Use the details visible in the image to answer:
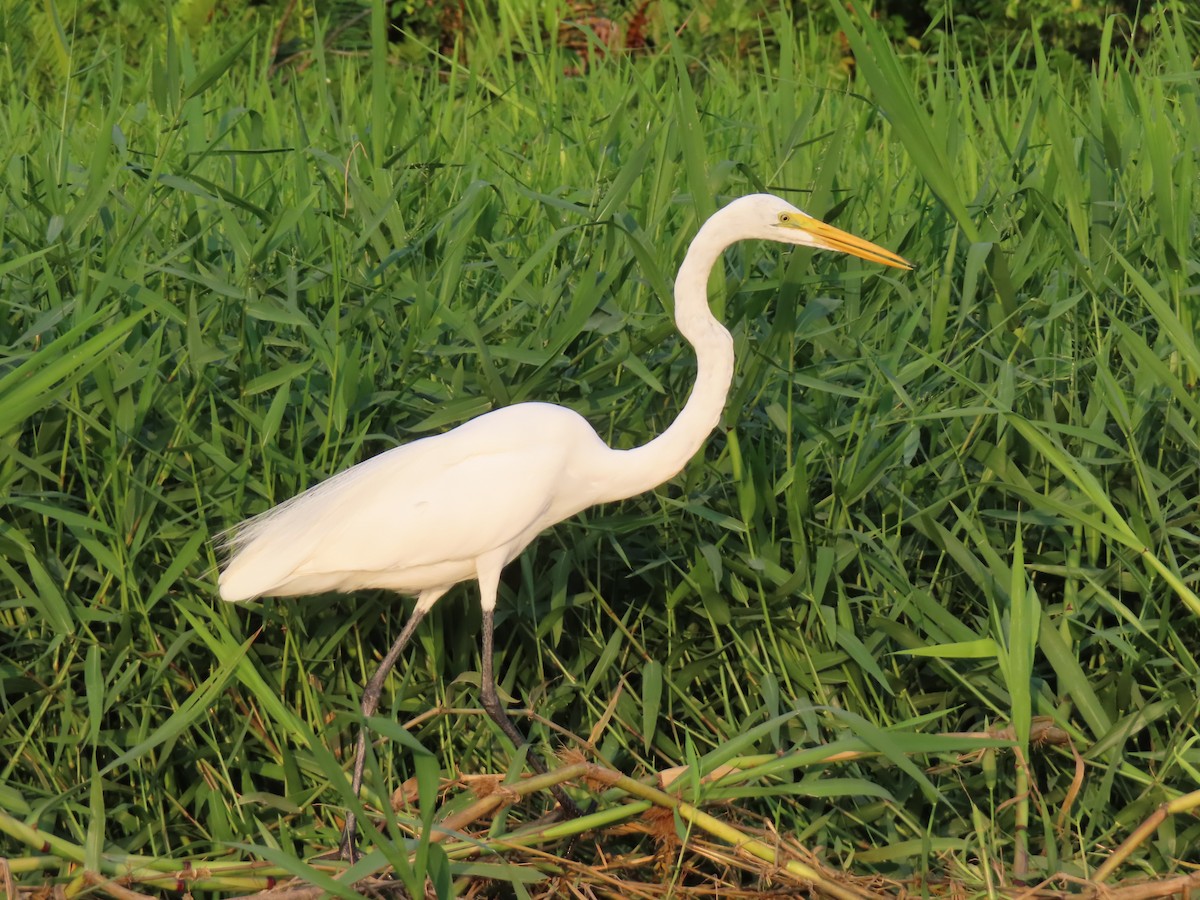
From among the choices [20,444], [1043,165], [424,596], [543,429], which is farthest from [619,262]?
[1043,165]

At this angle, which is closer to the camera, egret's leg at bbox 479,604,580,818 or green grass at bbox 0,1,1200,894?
green grass at bbox 0,1,1200,894

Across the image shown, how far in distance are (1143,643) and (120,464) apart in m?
1.55

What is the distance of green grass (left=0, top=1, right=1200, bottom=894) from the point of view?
2.06 metres

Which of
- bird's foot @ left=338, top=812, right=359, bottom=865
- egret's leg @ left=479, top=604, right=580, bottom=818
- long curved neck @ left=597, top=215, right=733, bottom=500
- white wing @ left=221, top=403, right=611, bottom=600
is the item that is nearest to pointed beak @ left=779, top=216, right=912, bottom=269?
long curved neck @ left=597, top=215, right=733, bottom=500

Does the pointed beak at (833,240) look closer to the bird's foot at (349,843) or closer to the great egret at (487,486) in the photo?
the great egret at (487,486)

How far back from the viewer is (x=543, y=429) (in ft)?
7.05

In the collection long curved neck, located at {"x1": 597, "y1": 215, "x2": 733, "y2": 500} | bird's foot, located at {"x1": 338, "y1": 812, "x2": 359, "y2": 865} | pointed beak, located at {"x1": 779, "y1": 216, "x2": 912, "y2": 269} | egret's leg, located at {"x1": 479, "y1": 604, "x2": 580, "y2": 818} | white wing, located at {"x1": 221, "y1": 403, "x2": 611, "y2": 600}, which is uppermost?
pointed beak, located at {"x1": 779, "y1": 216, "x2": 912, "y2": 269}

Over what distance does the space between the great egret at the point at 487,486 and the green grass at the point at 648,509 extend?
0.07 m

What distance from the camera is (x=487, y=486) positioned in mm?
2154

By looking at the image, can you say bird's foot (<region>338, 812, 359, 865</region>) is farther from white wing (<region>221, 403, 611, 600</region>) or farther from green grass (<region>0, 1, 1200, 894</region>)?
white wing (<region>221, 403, 611, 600</region>)

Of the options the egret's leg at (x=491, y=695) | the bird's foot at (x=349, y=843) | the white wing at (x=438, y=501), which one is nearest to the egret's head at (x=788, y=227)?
the white wing at (x=438, y=501)

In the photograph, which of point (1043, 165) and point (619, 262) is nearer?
point (619, 262)

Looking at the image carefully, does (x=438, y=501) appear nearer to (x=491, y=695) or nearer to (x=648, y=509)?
(x=491, y=695)

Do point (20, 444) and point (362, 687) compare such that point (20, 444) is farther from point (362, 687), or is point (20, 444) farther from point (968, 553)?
point (968, 553)
